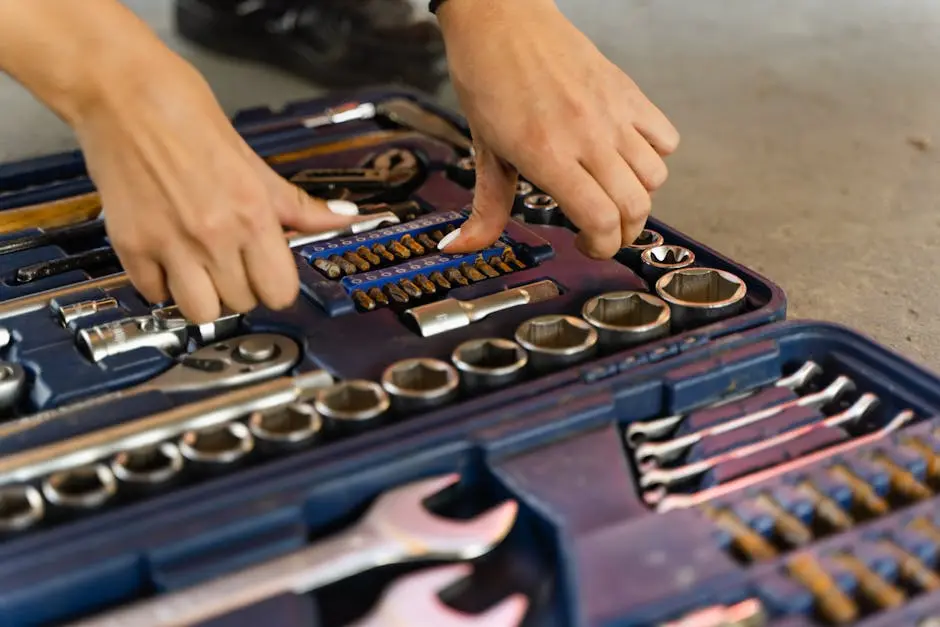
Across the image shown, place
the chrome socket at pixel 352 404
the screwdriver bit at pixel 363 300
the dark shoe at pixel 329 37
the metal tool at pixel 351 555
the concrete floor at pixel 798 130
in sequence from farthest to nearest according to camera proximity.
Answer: the dark shoe at pixel 329 37
the concrete floor at pixel 798 130
the screwdriver bit at pixel 363 300
the chrome socket at pixel 352 404
the metal tool at pixel 351 555

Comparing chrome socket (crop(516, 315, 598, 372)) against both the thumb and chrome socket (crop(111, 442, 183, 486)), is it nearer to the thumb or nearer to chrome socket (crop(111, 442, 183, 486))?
the thumb

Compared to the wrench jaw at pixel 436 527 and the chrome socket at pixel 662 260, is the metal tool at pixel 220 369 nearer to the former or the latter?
the wrench jaw at pixel 436 527

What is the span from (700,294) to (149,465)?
0.35 metres

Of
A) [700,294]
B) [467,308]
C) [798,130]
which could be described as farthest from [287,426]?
[798,130]

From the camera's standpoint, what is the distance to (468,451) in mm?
525

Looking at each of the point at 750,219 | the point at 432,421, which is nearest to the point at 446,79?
the point at 750,219

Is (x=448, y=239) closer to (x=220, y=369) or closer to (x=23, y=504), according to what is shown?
(x=220, y=369)

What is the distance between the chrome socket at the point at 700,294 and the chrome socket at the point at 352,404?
0.19 meters

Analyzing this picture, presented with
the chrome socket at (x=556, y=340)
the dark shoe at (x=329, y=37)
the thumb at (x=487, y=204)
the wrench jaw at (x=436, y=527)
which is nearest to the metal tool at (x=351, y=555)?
the wrench jaw at (x=436, y=527)

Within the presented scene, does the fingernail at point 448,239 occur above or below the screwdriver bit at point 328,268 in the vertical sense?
above

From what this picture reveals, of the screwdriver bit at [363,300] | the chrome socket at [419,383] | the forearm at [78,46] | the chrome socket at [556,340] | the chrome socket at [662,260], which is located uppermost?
the forearm at [78,46]

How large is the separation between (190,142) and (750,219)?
2.20ft

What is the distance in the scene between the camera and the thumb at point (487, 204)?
667 millimetres

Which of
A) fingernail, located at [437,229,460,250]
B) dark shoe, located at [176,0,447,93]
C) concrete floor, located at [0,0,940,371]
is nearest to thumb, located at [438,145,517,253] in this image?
fingernail, located at [437,229,460,250]
